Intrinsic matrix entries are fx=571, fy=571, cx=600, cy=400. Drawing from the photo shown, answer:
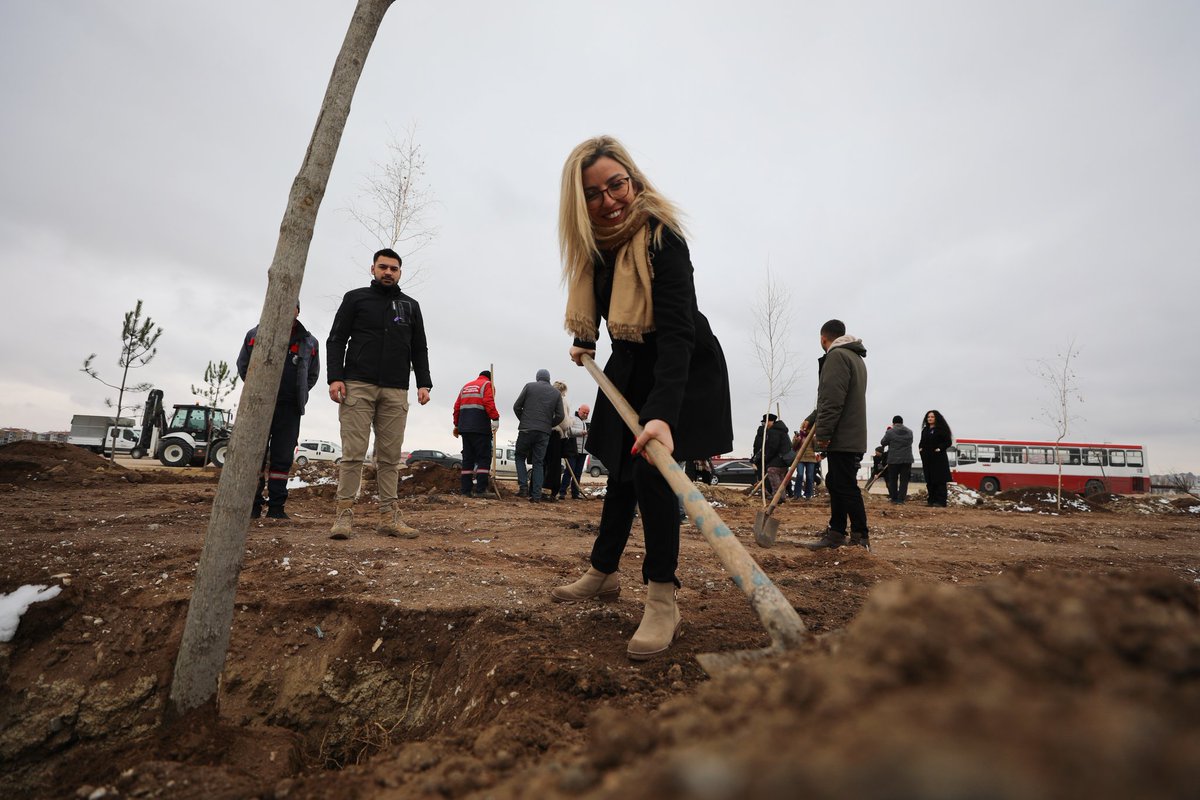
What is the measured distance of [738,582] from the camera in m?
1.64

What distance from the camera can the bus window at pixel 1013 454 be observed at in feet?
73.0

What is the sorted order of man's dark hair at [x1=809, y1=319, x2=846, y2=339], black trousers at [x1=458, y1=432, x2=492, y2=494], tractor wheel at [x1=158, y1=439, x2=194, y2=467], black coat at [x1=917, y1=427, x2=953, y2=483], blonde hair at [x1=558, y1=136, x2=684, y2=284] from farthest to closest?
tractor wheel at [x1=158, y1=439, x2=194, y2=467] < black coat at [x1=917, y1=427, x2=953, y2=483] < black trousers at [x1=458, y1=432, x2=492, y2=494] < man's dark hair at [x1=809, y1=319, x2=846, y2=339] < blonde hair at [x1=558, y1=136, x2=684, y2=284]

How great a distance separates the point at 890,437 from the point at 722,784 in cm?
1232

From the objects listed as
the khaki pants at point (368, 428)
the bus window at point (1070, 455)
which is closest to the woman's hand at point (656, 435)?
the khaki pants at point (368, 428)

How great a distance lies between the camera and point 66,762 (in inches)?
81.6

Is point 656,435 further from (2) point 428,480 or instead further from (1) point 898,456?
(1) point 898,456

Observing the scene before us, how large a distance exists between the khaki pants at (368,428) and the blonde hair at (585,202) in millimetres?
2635

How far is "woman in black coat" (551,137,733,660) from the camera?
2109 mm

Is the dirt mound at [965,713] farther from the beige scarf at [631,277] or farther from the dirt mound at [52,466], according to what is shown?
the dirt mound at [52,466]

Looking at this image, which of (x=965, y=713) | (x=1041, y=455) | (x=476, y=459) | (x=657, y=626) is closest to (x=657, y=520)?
(x=657, y=626)

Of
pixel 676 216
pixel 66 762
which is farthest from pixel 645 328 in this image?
pixel 66 762

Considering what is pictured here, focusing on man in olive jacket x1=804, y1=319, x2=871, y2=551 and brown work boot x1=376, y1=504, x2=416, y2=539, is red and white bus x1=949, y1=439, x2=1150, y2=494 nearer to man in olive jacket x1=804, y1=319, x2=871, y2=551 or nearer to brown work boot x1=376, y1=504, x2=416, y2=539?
man in olive jacket x1=804, y1=319, x2=871, y2=551

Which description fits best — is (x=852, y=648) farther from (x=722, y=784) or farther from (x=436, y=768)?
(x=436, y=768)

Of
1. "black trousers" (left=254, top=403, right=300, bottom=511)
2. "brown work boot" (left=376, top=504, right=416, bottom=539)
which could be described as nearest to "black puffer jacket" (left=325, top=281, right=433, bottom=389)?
"black trousers" (left=254, top=403, right=300, bottom=511)
